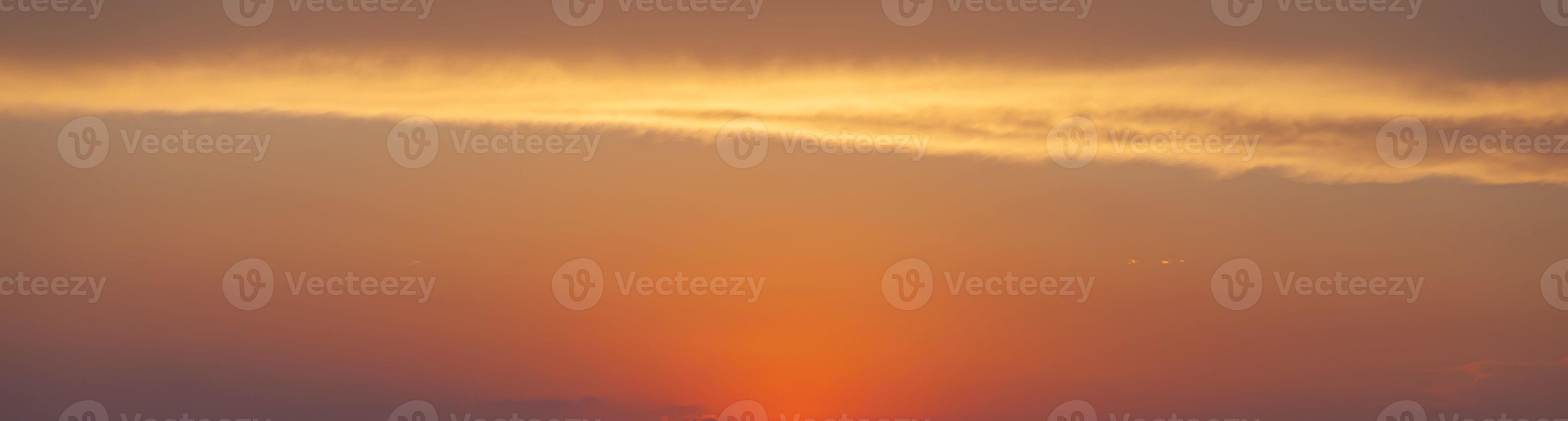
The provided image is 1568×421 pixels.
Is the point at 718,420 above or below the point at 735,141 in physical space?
below

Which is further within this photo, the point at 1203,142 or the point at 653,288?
the point at 653,288

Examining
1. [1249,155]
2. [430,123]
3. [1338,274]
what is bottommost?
[1338,274]

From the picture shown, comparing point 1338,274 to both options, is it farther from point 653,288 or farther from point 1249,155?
point 653,288

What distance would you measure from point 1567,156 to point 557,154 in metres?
18.6

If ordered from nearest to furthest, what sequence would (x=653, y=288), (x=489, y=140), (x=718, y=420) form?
(x=489, y=140)
(x=653, y=288)
(x=718, y=420)

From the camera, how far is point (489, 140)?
2586cm

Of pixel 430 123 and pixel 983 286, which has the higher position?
pixel 430 123

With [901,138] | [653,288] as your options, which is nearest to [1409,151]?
[901,138]

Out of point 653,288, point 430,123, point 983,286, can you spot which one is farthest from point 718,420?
point 430,123

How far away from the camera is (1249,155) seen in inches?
1038

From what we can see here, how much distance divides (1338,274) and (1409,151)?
2.58 meters

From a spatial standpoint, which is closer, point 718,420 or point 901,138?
point 901,138

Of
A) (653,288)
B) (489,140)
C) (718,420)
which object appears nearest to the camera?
(489,140)

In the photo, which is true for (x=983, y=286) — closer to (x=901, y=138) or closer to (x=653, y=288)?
(x=901, y=138)
